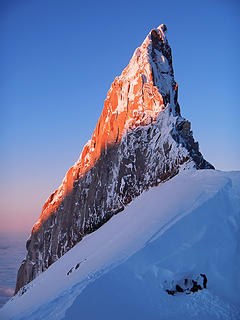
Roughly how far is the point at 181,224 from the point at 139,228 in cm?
229

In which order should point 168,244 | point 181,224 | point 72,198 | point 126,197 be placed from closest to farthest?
point 168,244, point 181,224, point 126,197, point 72,198

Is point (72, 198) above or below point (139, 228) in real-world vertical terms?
above

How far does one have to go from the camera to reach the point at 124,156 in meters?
21.9

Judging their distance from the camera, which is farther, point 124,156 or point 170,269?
point 124,156

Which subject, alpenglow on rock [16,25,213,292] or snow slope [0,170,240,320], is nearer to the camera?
snow slope [0,170,240,320]

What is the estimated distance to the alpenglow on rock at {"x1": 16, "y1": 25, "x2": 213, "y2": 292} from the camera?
61.9 feet

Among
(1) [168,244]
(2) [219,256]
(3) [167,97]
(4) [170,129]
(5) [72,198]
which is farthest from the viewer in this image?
(5) [72,198]

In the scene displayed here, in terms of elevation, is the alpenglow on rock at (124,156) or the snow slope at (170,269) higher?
the alpenglow on rock at (124,156)

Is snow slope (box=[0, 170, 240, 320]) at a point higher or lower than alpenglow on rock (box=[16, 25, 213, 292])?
lower

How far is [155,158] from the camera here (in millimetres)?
18828

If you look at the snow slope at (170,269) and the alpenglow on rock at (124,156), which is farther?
the alpenglow on rock at (124,156)

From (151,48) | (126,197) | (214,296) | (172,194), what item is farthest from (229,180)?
(151,48)

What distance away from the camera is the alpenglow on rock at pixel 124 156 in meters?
18.9

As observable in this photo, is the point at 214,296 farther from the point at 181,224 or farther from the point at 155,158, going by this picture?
the point at 155,158
